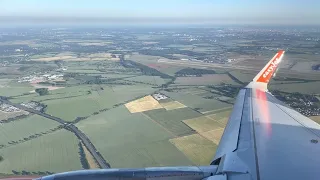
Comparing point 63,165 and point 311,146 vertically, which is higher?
point 311,146

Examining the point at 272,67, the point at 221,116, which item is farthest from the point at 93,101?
the point at 272,67

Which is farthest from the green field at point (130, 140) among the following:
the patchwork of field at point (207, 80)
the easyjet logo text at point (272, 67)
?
the patchwork of field at point (207, 80)

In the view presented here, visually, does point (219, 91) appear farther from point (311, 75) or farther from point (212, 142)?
point (212, 142)

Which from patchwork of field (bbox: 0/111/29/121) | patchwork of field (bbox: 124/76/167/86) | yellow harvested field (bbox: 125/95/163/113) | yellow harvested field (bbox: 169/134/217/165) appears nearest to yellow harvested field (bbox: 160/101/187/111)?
yellow harvested field (bbox: 125/95/163/113)

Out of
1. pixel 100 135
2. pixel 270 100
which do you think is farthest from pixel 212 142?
pixel 270 100

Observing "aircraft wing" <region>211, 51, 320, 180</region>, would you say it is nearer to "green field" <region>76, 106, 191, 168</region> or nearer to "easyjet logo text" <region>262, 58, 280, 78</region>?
"easyjet logo text" <region>262, 58, 280, 78</region>

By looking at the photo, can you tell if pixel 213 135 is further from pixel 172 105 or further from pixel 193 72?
pixel 193 72

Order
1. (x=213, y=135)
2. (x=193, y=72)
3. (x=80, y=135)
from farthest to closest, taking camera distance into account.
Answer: (x=193, y=72), (x=80, y=135), (x=213, y=135)
